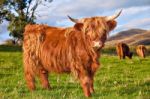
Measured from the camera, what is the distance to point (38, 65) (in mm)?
15680

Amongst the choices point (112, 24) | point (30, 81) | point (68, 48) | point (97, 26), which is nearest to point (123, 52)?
point (30, 81)

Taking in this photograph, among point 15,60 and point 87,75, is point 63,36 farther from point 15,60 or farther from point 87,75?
point 15,60

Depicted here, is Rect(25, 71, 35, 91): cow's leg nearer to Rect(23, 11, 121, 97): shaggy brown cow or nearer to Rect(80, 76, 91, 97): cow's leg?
Rect(23, 11, 121, 97): shaggy brown cow

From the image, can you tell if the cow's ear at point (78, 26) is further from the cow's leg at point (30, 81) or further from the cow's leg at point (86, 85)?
the cow's leg at point (30, 81)

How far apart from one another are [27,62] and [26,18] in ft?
163

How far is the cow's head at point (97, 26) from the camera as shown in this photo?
13328 millimetres

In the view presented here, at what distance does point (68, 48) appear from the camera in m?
14.4

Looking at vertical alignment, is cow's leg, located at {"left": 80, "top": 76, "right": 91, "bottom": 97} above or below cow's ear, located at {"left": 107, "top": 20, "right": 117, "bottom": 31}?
below

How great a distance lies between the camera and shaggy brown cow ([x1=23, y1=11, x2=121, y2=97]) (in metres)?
13.6

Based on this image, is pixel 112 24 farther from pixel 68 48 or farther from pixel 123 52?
pixel 123 52

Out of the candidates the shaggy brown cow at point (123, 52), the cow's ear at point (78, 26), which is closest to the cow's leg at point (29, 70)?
the cow's ear at point (78, 26)

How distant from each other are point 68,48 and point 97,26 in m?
1.30

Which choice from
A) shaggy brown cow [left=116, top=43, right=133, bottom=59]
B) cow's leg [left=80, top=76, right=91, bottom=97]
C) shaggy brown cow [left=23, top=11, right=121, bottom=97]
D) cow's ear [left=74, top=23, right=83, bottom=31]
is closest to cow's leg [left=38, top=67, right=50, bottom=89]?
shaggy brown cow [left=23, top=11, right=121, bottom=97]

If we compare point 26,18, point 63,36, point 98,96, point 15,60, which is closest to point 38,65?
point 63,36
